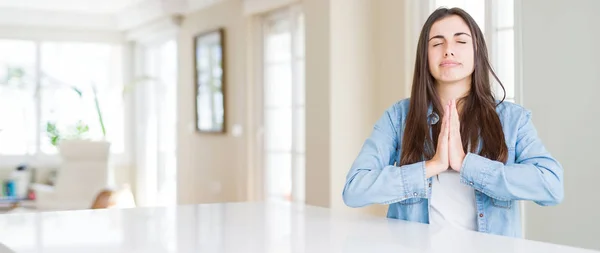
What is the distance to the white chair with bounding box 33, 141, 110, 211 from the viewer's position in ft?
24.2

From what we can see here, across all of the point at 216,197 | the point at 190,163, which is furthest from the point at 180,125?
the point at 216,197

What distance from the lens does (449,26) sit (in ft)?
6.06

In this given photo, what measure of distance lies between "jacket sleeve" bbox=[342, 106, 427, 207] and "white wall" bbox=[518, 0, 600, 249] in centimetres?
173

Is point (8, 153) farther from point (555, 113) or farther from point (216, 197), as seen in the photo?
point (555, 113)

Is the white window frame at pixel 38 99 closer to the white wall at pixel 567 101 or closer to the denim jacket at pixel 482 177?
the white wall at pixel 567 101

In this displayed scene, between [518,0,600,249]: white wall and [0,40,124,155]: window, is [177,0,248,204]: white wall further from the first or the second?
[518,0,600,249]: white wall

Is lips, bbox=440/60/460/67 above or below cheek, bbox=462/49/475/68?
below

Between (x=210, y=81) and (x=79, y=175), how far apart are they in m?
1.68

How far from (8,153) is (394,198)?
796 centimetres

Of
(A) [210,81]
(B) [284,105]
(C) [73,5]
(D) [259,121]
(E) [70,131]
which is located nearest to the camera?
(B) [284,105]

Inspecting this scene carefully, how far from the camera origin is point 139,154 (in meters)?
9.19

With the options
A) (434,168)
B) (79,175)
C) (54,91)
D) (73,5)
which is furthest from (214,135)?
(434,168)

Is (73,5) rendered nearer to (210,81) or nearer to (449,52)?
(210,81)

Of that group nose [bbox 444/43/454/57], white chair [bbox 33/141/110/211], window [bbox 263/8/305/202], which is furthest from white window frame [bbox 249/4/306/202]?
nose [bbox 444/43/454/57]
